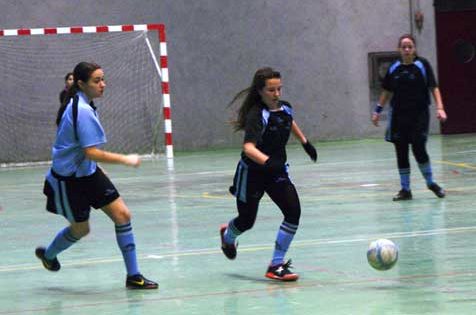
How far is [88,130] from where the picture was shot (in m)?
8.98

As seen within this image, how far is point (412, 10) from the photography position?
83.0 feet

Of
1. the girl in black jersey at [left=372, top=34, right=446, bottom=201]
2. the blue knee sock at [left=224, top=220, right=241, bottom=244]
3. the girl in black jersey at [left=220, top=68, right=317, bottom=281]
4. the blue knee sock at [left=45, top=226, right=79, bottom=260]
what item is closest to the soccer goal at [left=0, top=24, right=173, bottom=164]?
the girl in black jersey at [left=372, top=34, right=446, bottom=201]

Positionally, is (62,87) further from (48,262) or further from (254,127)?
(254,127)

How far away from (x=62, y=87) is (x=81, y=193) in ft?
47.8

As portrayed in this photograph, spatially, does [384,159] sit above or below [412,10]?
below

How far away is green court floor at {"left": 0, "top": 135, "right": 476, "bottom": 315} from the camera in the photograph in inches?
336

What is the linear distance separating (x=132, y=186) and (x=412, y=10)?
9.96m

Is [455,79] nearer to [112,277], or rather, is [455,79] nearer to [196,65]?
[196,65]

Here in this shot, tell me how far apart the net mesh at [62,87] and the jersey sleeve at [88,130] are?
14.3 m

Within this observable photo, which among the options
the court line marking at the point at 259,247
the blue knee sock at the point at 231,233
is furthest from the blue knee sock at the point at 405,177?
the blue knee sock at the point at 231,233

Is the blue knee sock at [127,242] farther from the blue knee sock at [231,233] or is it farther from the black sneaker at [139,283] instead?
the blue knee sock at [231,233]

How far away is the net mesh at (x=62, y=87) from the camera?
2303 cm

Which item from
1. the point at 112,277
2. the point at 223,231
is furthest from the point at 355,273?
the point at 112,277

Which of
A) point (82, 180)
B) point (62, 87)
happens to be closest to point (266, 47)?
point (62, 87)
